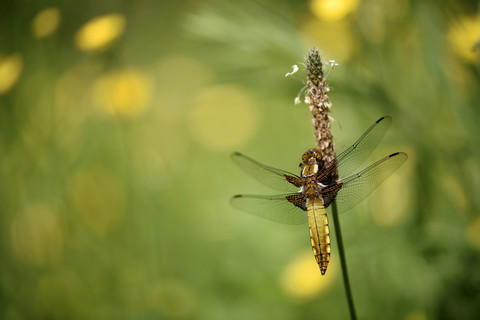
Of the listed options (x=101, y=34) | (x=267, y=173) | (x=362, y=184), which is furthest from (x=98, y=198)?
(x=362, y=184)

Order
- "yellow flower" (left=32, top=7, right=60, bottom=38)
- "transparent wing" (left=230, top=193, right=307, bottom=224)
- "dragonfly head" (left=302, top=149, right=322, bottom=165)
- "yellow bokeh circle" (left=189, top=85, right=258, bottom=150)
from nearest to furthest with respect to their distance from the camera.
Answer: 1. "dragonfly head" (left=302, top=149, right=322, bottom=165)
2. "transparent wing" (left=230, top=193, right=307, bottom=224)
3. "yellow flower" (left=32, top=7, right=60, bottom=38)
4. "yellow bokeh circle" (left=189, top=85, right=258, bottom=150)

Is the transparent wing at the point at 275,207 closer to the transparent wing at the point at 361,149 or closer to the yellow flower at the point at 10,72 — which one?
the transparent wing at the point at 361,149

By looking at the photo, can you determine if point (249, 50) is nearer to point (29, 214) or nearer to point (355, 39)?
point (355, 39)

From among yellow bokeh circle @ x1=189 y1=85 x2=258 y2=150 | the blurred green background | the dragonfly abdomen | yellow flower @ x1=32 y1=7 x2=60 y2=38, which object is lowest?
the dragonfly abdomen

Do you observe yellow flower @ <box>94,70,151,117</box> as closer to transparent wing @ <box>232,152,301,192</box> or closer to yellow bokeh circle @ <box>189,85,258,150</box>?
yellow bokeh circle @ <box>189,85,258,150</box>

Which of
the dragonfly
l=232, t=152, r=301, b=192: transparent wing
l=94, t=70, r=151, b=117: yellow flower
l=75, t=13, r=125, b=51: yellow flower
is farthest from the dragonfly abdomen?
l=94, t=70, r=151, b=117: yellow flower

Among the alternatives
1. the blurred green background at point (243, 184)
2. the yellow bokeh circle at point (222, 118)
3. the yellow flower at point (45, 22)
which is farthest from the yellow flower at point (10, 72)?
the yellow bokeh circle at point (222, 118)
